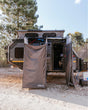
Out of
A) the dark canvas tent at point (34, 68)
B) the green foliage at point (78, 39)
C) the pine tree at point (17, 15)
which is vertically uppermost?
the pine tree at point (17, 15)

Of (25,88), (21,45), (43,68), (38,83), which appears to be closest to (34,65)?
(43,68)

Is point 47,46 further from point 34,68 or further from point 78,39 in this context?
point 78,39

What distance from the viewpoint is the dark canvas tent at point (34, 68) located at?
424cm

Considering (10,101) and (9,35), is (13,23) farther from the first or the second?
(10,101)

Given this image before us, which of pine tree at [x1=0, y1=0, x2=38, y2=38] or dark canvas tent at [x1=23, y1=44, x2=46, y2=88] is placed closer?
dark canvas tent at [x1=23, y1=44, x2=46, y2=88]

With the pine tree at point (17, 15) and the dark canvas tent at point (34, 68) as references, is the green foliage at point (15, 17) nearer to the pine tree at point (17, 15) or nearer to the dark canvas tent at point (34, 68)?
the pine tree at point (17, 15)

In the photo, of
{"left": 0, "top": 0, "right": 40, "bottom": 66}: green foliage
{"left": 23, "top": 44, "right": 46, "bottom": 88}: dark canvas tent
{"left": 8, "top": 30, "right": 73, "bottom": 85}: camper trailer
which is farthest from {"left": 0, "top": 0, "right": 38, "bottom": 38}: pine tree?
{"left": 23, "top": 44, "right": 46, "bottom": 88}: dark canvas tent

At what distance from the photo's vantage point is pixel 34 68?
434cm

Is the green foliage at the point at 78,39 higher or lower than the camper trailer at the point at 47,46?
higher

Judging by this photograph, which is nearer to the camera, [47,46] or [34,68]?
[34,68]

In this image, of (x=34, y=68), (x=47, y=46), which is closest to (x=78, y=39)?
(x=47, y=46)

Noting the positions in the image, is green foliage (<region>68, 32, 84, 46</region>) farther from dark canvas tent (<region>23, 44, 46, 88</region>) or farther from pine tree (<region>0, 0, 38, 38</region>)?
dark canvas tent (<region>23, 44, 46, 88</region>)

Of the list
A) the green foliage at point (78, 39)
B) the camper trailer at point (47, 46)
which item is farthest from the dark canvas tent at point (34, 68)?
the green foliage at point (78, 39)

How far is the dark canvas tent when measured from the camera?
4242mm
